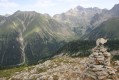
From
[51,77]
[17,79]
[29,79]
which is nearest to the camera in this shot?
[51,77]

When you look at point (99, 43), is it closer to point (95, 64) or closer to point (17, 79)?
point (95, 64)

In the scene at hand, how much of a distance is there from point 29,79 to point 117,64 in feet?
102

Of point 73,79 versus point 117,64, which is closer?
point 117,64

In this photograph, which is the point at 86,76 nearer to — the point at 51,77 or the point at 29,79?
the point at 51,77

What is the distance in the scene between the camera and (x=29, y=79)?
66625 millimetres

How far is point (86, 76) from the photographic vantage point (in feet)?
113

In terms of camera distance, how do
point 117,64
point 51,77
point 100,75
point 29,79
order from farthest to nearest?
1. point 29,79
2. point 51,77
3. point 117,64
4. point 100,75

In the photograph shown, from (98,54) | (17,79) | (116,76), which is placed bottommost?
(17,79)

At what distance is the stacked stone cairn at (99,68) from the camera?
33.3 metres

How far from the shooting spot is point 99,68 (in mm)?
33438

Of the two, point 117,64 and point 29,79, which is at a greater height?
point 117,64

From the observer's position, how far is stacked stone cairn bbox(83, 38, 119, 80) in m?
33.3

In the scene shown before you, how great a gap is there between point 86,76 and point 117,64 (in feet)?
31.3

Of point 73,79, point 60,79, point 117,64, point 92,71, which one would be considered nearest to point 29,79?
point 60,79
